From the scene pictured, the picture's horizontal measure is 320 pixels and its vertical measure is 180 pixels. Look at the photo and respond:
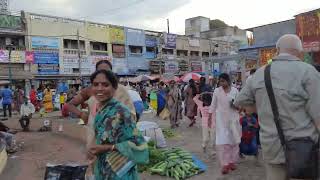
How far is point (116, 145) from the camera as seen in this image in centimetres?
279

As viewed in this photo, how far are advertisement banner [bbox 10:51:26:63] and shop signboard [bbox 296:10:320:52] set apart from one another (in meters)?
22.3

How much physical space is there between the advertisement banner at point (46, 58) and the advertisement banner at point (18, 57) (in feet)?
3.64

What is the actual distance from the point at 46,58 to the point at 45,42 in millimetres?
1327

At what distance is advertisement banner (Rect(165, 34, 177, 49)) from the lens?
165 feet

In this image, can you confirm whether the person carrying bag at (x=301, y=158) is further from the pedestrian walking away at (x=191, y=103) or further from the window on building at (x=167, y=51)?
the window on building at (x=167, y=51)

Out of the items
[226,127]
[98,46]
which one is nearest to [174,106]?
[226,127]

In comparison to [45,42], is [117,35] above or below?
above

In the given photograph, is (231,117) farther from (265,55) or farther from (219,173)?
(265,55)

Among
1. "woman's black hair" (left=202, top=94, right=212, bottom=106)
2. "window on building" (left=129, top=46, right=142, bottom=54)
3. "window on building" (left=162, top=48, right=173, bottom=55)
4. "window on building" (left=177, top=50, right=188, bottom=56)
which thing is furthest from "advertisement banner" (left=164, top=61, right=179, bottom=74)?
"woman's black hair" (left=202, top=94, right=212, bottom=106)

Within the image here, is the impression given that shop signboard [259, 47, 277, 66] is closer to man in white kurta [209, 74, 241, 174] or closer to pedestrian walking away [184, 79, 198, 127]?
pedestrian walking away [184, 79, 198, 127]

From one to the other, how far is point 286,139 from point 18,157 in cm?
→ 798

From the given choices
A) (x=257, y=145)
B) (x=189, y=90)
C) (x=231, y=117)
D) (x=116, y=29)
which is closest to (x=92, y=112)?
(x=231, y=117)

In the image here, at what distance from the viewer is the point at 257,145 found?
7.55m

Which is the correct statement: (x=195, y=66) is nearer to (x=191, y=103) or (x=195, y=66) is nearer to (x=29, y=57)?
(x=29, y=57)
